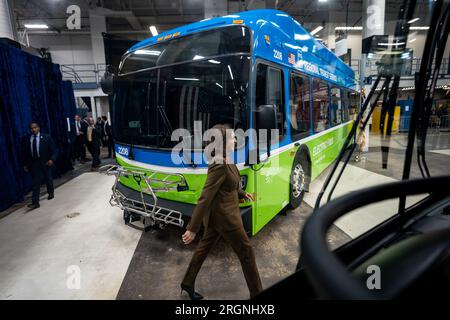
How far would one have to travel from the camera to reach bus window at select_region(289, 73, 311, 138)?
13.0 feet

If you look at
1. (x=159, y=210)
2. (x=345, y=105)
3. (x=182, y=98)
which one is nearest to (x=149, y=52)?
(x=182, y=98)

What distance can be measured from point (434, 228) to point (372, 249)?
0.31m

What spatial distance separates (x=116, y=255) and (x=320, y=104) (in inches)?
184

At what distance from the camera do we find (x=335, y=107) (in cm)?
670

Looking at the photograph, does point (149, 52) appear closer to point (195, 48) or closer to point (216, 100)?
point (195, 48)

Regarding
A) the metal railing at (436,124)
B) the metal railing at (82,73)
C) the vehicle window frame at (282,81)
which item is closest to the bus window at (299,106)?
the vehicle window frame at (282,81)

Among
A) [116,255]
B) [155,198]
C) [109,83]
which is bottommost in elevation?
[116,255]

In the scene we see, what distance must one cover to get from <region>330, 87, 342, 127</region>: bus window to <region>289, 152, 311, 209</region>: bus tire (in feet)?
7.28

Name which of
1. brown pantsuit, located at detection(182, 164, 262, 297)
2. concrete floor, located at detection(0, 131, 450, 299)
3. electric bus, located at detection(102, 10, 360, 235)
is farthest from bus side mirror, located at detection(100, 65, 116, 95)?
brown pantsuit, located at detection(182, 164, 262, 297)

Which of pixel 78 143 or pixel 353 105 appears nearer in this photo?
pixel 353 105

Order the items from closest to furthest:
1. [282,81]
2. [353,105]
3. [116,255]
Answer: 1. [116,255]
2. [282,81]
3. [353,105]

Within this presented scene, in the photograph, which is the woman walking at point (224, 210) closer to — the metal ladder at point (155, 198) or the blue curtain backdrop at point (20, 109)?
the metal ladder at point (155, 198)

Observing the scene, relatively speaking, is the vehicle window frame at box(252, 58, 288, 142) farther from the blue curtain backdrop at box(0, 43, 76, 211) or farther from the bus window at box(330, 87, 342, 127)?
the blue curtain backdrop at box(0, 43, 76, 211)

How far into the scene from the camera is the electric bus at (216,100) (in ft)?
9.39
